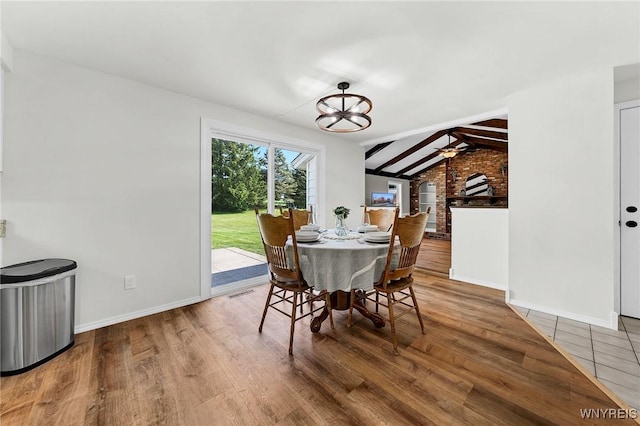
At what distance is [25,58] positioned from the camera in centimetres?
200

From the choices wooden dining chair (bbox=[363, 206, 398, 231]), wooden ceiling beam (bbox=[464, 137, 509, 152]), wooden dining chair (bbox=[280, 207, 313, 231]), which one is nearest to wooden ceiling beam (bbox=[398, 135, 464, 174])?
wooden ceiling beam (bbox=[464, 137, 509, 152])

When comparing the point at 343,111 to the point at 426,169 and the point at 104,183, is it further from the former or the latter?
the point at 426,169

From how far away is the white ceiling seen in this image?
159 cm

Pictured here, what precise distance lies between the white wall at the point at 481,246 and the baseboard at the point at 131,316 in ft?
11.8

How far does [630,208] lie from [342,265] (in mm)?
3002

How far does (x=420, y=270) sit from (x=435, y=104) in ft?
8.68

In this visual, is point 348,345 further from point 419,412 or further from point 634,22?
point 634,22

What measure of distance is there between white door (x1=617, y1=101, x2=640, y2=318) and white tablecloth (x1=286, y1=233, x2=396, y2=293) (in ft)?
8.51

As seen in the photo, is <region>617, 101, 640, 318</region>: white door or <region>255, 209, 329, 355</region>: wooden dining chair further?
<region>617, 101, 640, 318</region>: white door

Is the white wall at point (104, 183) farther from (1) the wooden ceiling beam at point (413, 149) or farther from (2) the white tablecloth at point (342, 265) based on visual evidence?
(1) the wooden ceiling beam at point (413, 149)

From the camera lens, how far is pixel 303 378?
1599mm

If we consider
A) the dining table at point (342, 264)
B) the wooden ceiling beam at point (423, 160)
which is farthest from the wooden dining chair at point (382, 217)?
the wooden ceiling beam at point (423, 160)

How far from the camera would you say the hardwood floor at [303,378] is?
132 centimetres

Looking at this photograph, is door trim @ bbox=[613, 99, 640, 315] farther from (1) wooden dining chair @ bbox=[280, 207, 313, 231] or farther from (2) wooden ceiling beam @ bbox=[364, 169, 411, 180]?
(2) wooden ceiling beam @ bbox=[364, 169, 411, 180]
